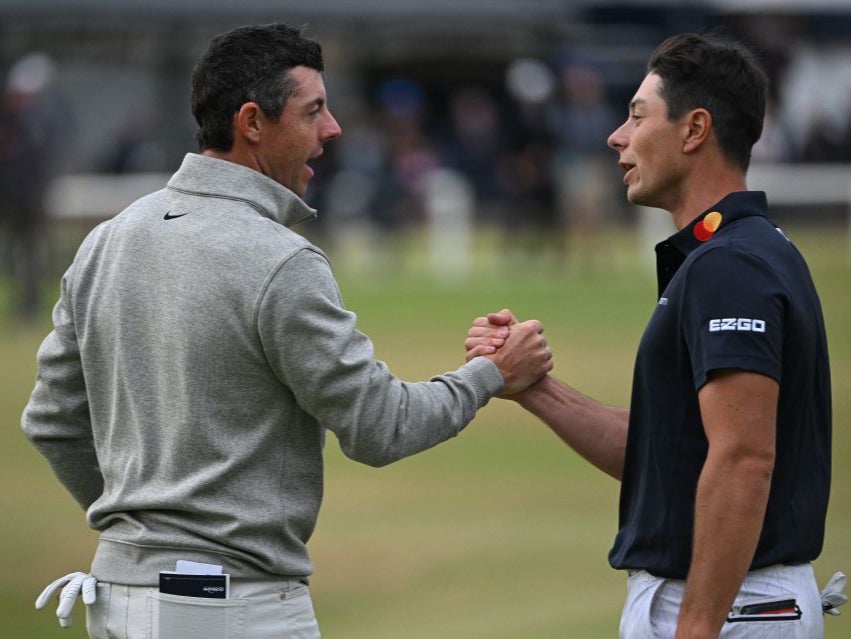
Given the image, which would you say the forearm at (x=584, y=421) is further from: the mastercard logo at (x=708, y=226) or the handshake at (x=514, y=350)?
the mastercard logo at (x=708, y=226)

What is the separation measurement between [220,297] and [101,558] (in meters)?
0.73

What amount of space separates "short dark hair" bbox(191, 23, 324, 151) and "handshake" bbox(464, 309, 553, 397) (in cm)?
83

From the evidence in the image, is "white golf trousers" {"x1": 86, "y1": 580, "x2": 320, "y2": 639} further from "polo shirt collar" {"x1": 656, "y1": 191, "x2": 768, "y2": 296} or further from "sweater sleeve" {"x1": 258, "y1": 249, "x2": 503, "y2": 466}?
"polo shirt collar" {"x1": 656, "y1": 191, "x2": 768, "y2": 296}

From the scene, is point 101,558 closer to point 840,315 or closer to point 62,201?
point 840,315

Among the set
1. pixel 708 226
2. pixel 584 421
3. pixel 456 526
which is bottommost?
pixel 456 526

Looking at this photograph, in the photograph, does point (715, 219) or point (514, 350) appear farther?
point (514, 350)

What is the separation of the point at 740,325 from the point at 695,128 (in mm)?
588

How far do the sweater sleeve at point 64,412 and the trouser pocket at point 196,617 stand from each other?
581 mm

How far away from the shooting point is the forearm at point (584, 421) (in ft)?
14.0

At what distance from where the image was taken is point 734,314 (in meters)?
3.41

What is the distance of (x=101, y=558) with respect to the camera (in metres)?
3.81

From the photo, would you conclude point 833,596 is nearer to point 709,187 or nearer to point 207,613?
point 709,187

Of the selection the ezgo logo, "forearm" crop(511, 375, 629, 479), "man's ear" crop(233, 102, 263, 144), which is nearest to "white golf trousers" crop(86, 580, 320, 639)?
"forearm" crop(511, 375, 629, 479)

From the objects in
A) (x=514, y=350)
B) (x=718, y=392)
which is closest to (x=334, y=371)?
(x=514, y=350)
